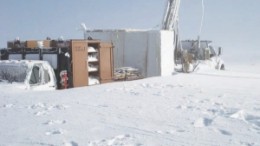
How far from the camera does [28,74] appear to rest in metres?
12.7

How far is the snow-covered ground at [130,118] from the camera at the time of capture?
6359 mm

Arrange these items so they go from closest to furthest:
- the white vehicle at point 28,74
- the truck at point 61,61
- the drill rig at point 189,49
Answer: the white vehicle at point 28,74 → the truck at point 61,61 → the drill rig at point 189,49

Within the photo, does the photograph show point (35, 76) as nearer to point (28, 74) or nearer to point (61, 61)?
point (28, 74)

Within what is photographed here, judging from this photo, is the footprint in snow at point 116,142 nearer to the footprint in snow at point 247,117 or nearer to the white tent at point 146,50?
the footprint in snow at point 247,117

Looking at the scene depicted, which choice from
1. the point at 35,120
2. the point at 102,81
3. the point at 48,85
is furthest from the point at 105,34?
the point at 35,120

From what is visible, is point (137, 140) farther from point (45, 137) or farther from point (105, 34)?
point (105, 34)

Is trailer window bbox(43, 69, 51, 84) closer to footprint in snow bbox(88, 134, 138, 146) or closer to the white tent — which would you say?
footprint in snow bbox(88, 134, 138, 146)

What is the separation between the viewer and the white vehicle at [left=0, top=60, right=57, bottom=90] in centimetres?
1272

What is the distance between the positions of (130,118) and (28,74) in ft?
18.7

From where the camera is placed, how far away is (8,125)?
757 cm

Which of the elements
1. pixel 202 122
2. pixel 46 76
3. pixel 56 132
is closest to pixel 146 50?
pixel 46 76

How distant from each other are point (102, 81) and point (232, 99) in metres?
7.20

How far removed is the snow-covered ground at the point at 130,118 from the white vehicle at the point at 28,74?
74 centimetres

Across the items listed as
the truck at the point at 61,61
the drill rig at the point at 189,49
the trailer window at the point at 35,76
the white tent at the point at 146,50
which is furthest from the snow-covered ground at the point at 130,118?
the drill rig at the point at 189,49
